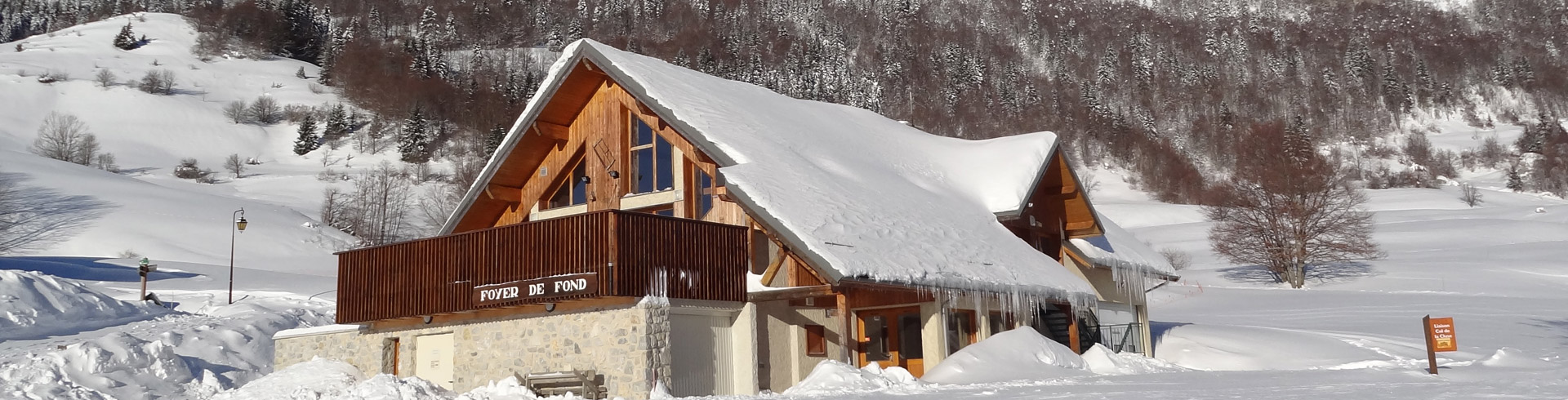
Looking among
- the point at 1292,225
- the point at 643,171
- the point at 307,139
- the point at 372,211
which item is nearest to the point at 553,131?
the point at 643,171

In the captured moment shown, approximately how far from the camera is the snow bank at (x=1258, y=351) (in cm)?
2039

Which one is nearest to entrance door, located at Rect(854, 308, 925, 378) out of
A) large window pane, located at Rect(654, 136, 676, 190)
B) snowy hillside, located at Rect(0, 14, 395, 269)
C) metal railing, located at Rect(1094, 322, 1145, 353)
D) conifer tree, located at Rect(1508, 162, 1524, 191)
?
large window pane, located at Rect(654, 136, 676, 190)

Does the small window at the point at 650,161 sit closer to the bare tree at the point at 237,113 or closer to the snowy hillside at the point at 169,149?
the snowy hillside at the point at 169,149

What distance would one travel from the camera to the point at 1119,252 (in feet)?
83.4

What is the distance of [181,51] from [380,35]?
3326 cm

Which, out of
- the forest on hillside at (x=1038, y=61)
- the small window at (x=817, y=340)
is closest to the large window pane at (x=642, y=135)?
the small window at (x=817, y=340)

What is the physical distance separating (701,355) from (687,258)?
144cm

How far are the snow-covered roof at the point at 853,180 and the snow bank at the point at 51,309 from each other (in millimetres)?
8918

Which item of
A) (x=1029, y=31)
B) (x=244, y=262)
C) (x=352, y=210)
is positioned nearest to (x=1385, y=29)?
(x=1029, y=31)

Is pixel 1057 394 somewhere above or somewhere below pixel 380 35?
below

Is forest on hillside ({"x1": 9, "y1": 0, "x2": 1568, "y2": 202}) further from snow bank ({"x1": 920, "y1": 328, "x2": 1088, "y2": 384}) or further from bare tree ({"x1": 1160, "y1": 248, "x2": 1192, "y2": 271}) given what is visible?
snow bank ({"x1": 920, "y1": 328, "x2": 1088, "y2": 384})

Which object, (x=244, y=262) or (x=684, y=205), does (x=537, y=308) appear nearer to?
(x=684, y=205)

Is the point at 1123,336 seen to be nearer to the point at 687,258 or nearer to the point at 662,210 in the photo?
the point at 662,210

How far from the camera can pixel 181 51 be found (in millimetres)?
106250
